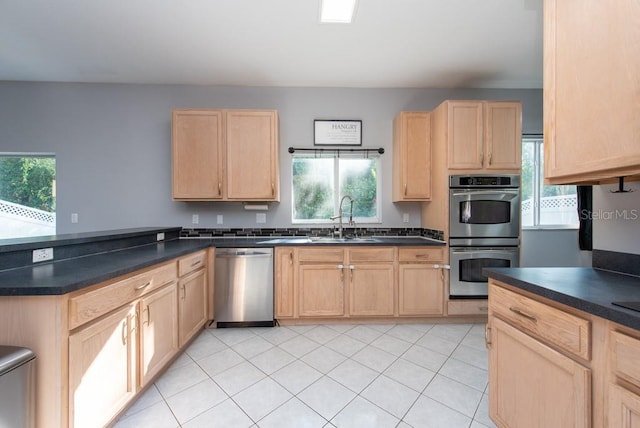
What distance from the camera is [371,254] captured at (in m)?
2.66

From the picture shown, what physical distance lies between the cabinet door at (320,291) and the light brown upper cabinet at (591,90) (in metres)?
1.91

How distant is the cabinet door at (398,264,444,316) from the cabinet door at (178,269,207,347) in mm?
1980

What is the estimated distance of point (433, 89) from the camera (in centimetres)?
329

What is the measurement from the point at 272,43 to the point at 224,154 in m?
1.22

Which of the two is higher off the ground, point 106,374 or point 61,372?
point 61,372

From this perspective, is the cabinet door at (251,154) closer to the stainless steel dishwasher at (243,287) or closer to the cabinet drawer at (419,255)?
the stainless steel dishwasher at (243,287)

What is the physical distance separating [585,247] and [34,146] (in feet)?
22.7

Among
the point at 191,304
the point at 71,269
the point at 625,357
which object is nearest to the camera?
the point at 625,357

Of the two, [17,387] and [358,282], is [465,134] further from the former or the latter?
[17,387]

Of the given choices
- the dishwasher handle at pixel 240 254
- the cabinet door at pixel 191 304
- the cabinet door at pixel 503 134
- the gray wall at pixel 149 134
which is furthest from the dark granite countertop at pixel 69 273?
the cabinet door at pixel 503 134

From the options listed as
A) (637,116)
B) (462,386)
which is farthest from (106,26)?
(462,386)

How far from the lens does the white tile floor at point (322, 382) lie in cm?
145

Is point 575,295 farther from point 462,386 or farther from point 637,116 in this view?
point 462,386

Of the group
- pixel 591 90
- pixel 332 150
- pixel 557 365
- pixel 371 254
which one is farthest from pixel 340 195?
pixel 557 365
